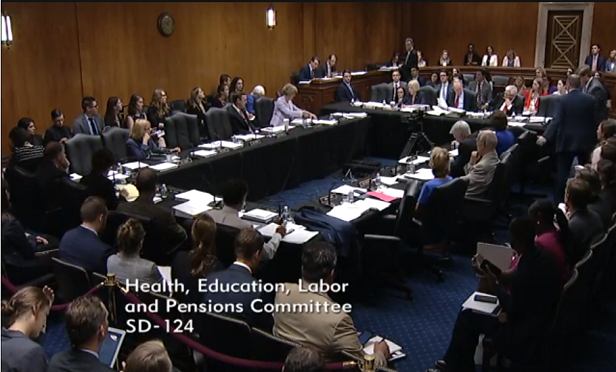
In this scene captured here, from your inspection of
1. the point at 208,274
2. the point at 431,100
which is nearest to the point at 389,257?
the point at 208,274

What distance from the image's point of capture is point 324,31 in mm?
14969

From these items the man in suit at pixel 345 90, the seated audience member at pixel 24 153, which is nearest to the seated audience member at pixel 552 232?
the seated audience member at pixel 24 153

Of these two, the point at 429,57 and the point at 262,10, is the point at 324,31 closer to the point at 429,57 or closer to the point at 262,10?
the point at 262,10

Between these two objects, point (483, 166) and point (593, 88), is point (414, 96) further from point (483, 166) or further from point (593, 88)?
point (483, 166)

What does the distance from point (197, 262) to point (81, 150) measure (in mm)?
3793

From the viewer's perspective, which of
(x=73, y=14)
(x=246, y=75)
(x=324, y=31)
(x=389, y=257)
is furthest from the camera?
(x=324, y=31)

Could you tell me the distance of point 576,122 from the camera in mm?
7699

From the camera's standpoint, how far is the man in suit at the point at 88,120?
840 cm

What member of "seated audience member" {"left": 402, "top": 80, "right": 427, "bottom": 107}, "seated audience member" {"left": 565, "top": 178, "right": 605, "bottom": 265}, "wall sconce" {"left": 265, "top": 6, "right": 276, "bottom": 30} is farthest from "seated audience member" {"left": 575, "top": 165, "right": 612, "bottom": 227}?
"wall sconce" {"left": 265, "top": 6, "right": 276, "bottom": 30}

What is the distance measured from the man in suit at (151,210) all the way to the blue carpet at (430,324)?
1.11 metres

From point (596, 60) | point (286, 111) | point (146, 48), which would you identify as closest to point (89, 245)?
point (286, 111)

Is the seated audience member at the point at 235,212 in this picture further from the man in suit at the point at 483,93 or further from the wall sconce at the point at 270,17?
the wall sconce at the point at 270,17

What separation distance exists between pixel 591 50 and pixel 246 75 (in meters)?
8.36

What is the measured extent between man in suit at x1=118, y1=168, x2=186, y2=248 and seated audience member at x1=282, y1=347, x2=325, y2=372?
263 centimetres
